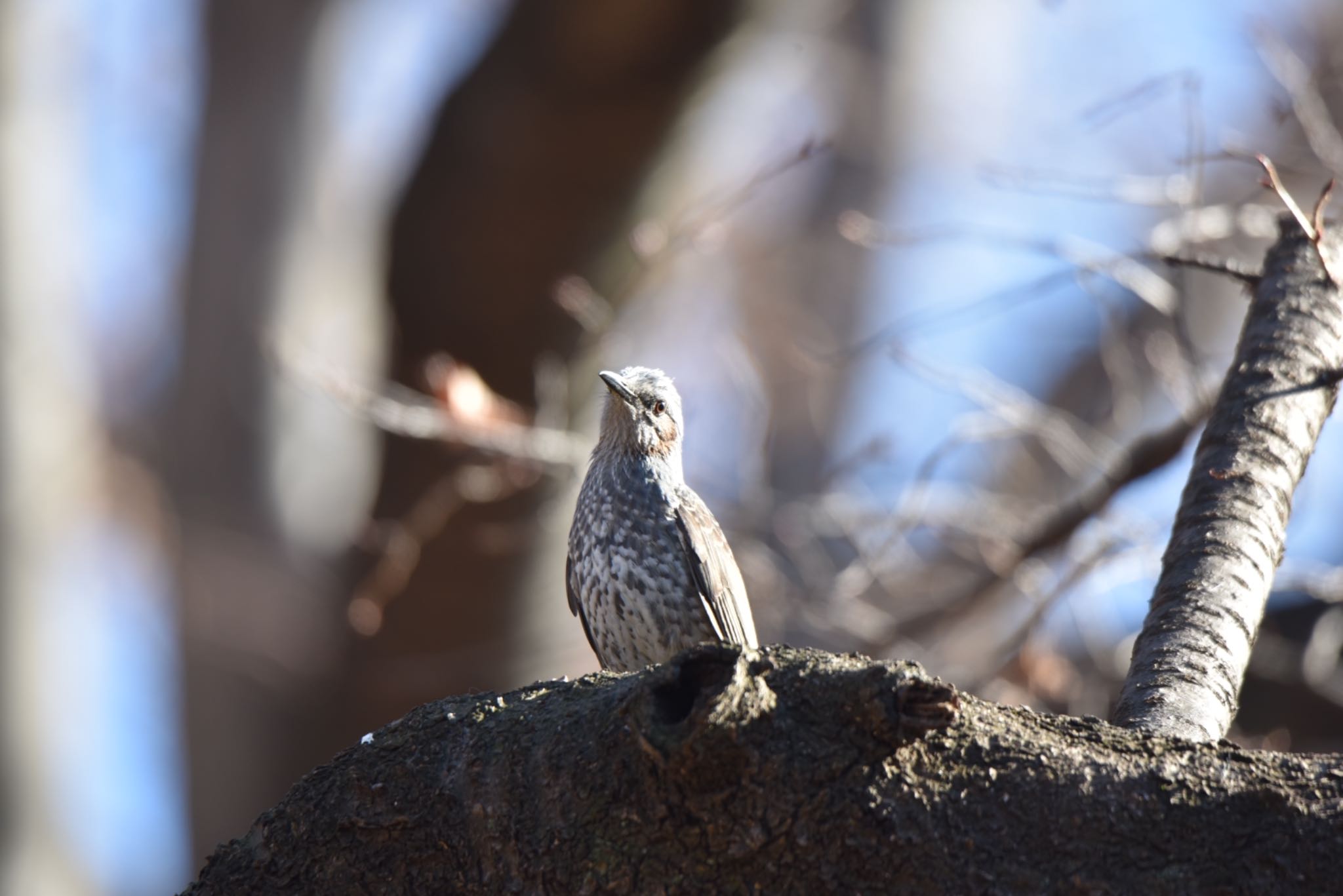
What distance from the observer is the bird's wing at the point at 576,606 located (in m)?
4.23

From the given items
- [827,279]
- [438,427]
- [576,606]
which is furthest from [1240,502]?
[827,279]

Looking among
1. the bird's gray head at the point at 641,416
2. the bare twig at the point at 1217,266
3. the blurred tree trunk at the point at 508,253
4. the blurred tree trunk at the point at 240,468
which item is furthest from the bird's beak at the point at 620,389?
the blurred tree trunk at the point at 240,468

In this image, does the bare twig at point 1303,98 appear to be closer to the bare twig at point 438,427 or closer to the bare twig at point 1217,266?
the bare twig at point 1217,266

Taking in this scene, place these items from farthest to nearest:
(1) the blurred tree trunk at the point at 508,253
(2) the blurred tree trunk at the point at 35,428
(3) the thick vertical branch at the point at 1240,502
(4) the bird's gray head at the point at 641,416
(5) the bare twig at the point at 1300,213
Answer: (2) the blurred tree trunk at the point at 35,428
(1) the blurred tree trunk at the point at 508,253
(4) the bird's gray head at the point at 641,416
(5) the bare twig at the point at 1300,213
(3) the thick vertical branch at the point at 1240,502

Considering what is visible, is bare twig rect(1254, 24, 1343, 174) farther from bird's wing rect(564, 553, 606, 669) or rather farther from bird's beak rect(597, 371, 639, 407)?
bird's wing rect(564, 553, 606, 669)

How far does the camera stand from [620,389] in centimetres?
460

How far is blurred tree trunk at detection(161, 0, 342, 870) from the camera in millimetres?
7609

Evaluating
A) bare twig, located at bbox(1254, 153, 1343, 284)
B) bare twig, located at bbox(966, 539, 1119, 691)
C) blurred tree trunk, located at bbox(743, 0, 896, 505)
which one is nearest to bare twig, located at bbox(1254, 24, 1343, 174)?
bare twig, located at bbox(1254, 153, 1343, 284)

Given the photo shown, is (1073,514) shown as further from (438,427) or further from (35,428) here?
(35,428)

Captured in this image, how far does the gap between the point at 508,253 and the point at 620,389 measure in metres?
2.29

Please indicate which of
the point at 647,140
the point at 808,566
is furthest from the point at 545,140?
the point at 808,566

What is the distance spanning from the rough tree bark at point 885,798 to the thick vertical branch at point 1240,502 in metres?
0.55

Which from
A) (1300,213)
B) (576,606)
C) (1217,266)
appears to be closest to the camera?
(1300,213)

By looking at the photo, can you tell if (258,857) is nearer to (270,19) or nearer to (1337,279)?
(1337,279)
